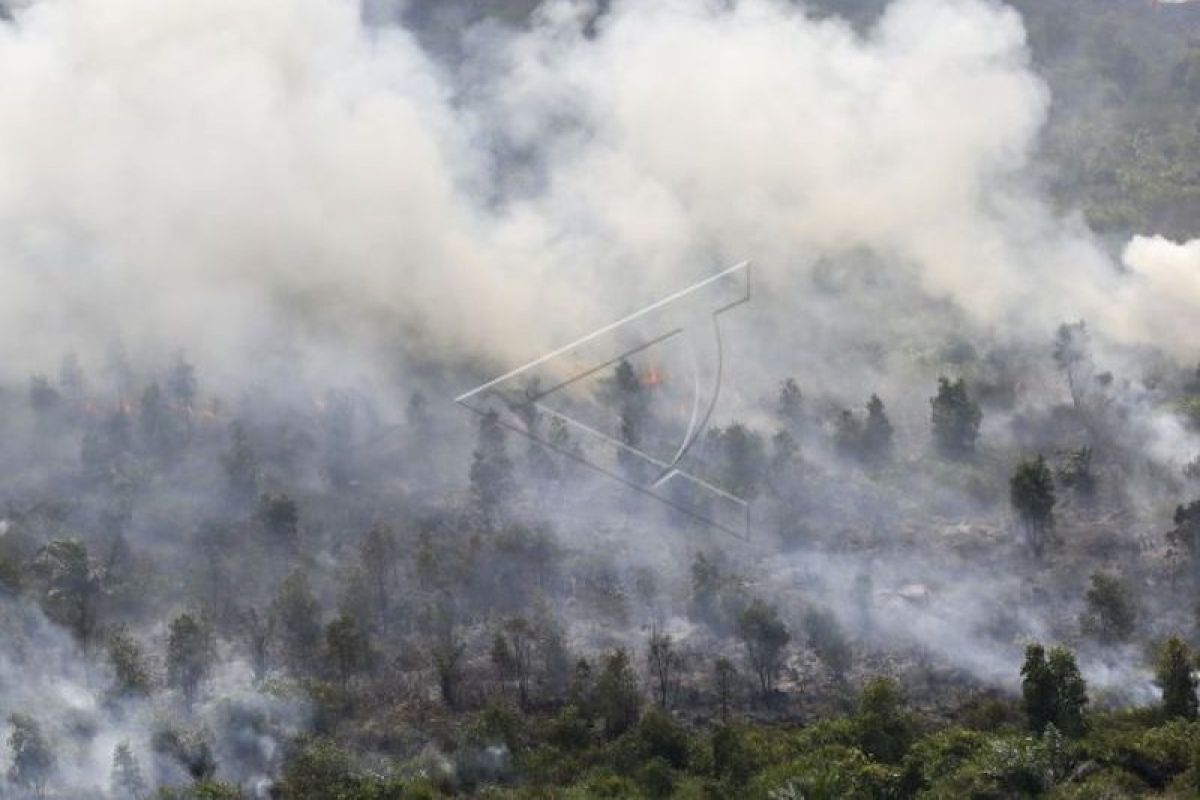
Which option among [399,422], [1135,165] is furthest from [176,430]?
[1135,165]

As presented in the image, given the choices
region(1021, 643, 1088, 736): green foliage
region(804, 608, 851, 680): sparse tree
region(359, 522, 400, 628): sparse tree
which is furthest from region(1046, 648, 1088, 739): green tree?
region(359, 522, 400, 628): sparse tree

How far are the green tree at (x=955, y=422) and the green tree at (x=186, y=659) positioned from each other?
53.7 metres

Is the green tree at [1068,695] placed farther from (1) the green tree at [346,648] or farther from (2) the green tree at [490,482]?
(2) the green tree at [490,482]

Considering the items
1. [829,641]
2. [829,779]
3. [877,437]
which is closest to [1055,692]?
[829,641]

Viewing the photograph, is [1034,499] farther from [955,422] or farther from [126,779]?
[126,779]

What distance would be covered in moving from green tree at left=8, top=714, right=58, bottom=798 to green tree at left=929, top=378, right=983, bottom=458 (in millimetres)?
63631

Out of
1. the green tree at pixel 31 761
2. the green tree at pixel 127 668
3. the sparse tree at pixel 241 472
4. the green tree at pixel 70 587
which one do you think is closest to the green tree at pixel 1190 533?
the sparse tree at pixel 241 472

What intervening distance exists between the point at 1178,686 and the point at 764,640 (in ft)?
73.2

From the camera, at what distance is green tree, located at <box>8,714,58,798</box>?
80.4 metres

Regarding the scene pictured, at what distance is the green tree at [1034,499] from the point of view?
328ft

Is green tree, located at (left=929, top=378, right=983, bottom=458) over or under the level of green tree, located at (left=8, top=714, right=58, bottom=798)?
over

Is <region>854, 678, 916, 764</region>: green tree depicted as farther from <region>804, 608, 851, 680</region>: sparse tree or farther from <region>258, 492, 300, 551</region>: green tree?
<region>258, 492, 300, 551</region>: green tree

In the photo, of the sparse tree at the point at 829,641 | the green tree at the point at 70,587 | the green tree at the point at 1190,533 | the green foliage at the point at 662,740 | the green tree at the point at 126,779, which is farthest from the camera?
the green tree at the point at 1190,533

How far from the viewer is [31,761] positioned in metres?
80.5
